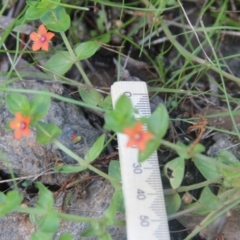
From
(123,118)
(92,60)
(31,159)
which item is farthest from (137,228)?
(92,60)

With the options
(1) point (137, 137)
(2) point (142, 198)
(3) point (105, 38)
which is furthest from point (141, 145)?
(3) point (105, 38)

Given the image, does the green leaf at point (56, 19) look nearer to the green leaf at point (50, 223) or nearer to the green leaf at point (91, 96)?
the green leaf at point (91, 96)

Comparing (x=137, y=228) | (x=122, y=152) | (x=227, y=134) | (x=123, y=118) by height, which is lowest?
(x=227, y=134)

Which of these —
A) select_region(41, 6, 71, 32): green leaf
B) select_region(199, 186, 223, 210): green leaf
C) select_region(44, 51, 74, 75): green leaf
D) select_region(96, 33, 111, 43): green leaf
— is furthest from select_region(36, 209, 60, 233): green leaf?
select_region(96, 33, 111, 43): green leaf

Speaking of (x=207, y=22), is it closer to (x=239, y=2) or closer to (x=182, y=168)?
(x=239, y=2)

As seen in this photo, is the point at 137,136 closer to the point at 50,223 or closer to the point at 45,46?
the point at 50,223

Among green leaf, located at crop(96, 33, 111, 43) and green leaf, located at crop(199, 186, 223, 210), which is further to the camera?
green leaf, located at crop(96, 33, 111, 43)

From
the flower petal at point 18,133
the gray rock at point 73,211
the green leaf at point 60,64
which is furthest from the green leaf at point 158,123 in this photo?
the green leaf at point 60,64

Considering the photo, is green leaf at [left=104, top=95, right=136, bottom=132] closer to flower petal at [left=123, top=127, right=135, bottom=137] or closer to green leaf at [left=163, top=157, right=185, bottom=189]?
flower petal at [left=123, top=127, right=135, bottom=137]
